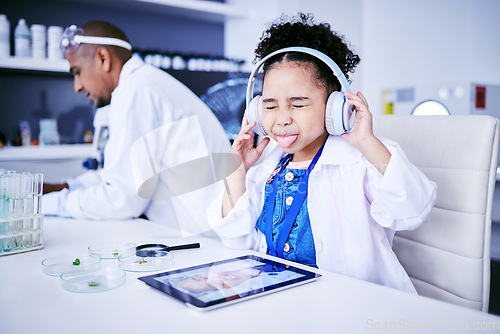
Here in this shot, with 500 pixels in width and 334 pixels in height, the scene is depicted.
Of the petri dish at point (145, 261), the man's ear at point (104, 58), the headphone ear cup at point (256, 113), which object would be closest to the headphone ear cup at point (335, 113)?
the headphone ear cup at point (256, 113)

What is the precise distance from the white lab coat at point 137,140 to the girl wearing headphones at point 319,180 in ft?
1.66

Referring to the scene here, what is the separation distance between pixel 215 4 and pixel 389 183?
303 cm

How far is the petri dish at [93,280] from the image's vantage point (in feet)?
2.55

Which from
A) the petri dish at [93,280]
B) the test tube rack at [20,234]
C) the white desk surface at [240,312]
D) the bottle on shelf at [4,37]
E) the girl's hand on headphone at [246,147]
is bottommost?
the white desk surface at [240,312]

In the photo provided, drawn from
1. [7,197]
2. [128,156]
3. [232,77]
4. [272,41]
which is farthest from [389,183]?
[232,77]

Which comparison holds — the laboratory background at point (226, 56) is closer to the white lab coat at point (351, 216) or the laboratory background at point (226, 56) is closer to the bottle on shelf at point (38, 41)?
the bottle on shelf at point (38, 41)

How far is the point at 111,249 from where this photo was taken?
1041 millimetres

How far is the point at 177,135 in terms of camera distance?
5.82 feet

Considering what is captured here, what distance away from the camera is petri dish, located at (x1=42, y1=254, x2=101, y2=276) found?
0.88m

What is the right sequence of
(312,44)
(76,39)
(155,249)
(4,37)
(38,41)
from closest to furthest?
(155,249), (312,44), (76,39), (4,37), (38,41)

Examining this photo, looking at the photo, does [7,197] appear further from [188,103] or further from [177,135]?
[188,103]

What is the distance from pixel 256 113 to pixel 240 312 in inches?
22.5

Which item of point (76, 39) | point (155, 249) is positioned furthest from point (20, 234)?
point (76, 39)

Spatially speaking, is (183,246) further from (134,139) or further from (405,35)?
(405,35)
